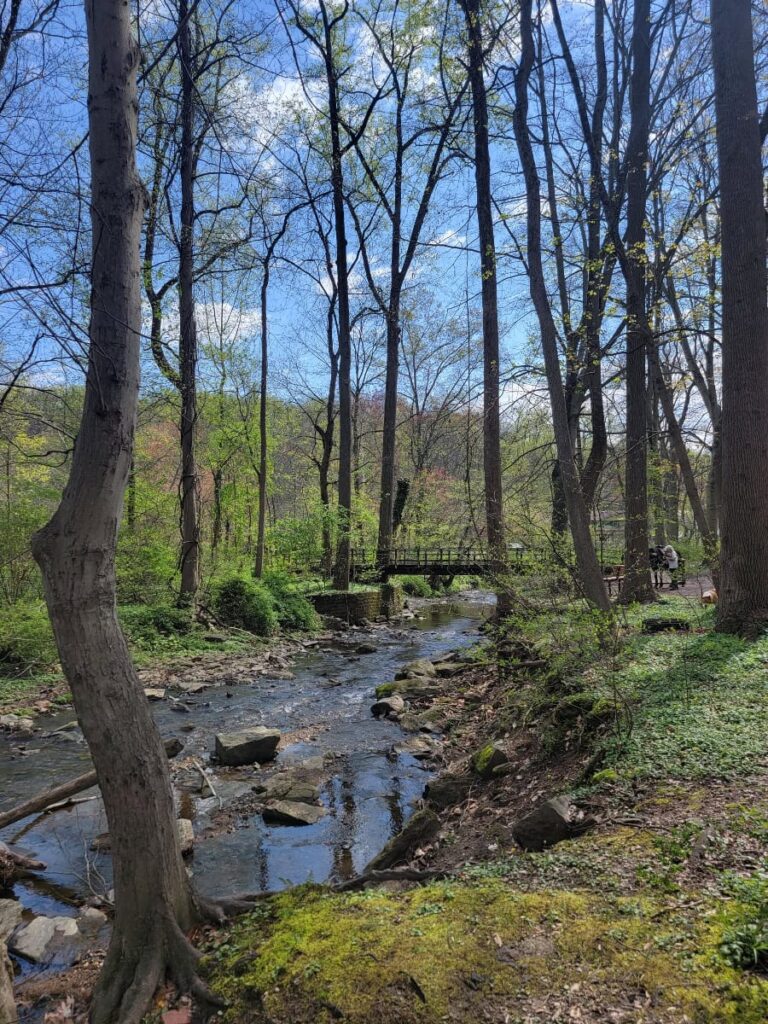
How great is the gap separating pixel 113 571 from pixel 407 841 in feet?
10.0

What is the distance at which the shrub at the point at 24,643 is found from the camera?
33.7 ft

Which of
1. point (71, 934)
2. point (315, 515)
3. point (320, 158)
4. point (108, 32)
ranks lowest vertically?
point (71, 934)

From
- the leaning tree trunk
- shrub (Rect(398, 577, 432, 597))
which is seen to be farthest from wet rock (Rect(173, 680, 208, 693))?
shrub (Rect(398, 577, 432, 597))

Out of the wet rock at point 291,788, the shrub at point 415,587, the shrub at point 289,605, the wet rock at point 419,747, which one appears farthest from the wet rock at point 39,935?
the shrub at point 415,587

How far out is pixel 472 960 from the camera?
2.52 m

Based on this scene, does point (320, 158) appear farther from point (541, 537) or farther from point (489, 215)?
point (541, 537)

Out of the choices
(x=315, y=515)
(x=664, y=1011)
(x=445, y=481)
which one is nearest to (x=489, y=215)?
(x=315, y=515)

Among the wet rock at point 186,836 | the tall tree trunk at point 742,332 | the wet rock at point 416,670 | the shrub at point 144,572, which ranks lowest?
the wet rock at point 186,836

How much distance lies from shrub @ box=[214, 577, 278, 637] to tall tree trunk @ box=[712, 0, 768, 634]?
10.7 meters

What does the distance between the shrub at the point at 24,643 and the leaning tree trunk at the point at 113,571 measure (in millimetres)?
8528

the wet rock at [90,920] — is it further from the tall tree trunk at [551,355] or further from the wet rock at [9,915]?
the tall tree trunk at [551,355]

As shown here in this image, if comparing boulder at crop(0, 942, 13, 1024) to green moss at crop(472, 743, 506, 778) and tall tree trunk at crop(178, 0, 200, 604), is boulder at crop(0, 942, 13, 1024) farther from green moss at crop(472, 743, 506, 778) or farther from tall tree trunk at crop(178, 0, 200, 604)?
tall tree trunk at crop(178, 0, 200, 604)

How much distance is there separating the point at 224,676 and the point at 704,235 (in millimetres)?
16330

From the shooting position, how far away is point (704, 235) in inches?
653
